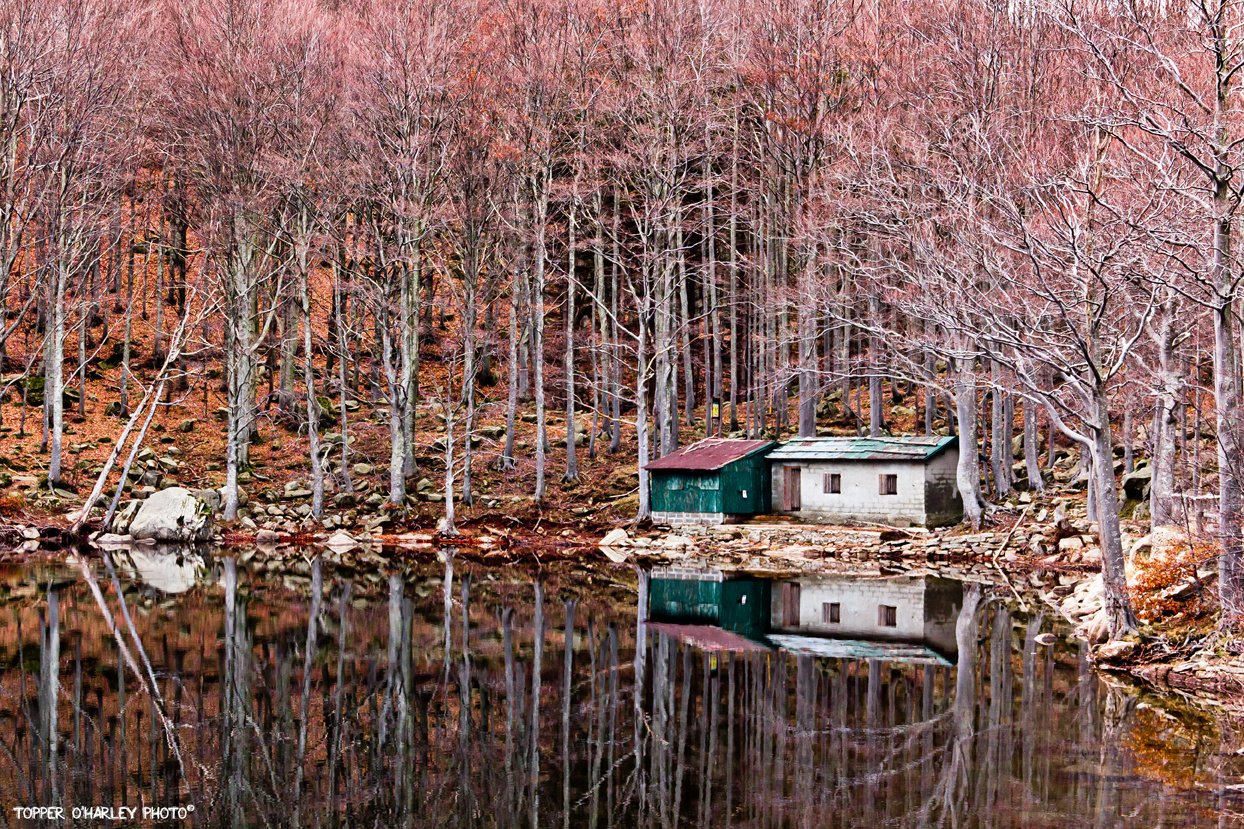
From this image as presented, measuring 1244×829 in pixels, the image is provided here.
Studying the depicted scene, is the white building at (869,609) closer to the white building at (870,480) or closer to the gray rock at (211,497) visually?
the white building at (870,480)

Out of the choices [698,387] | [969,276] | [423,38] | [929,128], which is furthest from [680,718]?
[698,387]

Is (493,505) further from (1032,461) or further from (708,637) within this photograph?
(708,637)

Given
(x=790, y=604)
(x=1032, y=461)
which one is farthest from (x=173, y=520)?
(x=1032, y=461)

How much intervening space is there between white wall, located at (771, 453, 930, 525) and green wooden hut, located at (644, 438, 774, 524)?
0.77 m

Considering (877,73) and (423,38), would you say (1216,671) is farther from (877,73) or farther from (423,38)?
(423,38)

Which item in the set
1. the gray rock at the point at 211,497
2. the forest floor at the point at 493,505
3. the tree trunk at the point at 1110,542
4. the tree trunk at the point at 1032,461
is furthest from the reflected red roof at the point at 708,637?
the gray rock at the point at 211,497

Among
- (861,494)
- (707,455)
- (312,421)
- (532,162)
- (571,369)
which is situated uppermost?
(532,162)

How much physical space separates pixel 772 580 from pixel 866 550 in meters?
5.34

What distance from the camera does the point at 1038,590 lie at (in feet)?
70.1

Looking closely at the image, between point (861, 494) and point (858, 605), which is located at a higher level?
point (861, 494)

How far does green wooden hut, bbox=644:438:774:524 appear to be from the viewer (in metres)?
30.3

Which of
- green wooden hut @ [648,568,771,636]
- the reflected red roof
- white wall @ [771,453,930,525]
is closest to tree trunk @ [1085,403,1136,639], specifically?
the reflected red roof

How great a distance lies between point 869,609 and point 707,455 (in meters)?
12.8

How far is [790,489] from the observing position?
31.6 m
